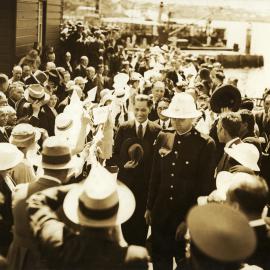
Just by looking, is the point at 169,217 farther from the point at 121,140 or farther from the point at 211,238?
the point at 211,238

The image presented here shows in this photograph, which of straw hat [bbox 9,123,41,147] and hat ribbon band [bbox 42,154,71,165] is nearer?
hat ribbon band [bbox 42,154,71,165]

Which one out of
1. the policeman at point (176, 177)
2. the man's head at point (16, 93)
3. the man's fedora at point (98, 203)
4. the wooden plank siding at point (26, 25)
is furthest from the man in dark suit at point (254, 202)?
the wooden plank siding at point (26, 25)

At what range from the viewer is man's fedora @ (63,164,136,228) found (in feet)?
7.57

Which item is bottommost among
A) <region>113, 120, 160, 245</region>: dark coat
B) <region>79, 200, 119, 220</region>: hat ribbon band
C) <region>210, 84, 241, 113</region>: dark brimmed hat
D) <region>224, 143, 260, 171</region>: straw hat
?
<region>113, 120, 160, 245</region>: dark coat

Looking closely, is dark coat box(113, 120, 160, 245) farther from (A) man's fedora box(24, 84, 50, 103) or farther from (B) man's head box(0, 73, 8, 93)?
(B) man's head box(0, 73, 8, 93)

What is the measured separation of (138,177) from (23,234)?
218 centimetres

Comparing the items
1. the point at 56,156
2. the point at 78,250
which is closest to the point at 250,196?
the point at 78,250

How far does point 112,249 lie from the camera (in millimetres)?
2316

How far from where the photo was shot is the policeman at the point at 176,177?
4.07 meters

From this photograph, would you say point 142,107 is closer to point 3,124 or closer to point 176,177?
point 176,177

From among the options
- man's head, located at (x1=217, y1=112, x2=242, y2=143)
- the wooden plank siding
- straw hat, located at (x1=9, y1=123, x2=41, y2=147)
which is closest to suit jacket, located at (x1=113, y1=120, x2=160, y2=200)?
man's head, located at (x1=217, y1=112, x2=242, y2=143)

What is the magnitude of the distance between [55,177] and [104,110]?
317cm

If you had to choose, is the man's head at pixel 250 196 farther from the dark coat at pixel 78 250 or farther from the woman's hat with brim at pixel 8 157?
the woman's hat with brim at pixel 8 157

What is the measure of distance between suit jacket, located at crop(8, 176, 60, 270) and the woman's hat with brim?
49 cm
